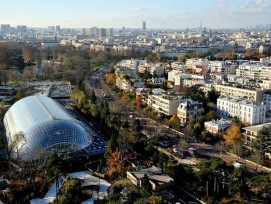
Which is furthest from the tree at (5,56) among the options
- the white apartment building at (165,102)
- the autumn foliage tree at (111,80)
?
the white apartment building at (165,102)

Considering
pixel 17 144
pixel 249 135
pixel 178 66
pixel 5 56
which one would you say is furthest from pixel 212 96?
pixel 5 56

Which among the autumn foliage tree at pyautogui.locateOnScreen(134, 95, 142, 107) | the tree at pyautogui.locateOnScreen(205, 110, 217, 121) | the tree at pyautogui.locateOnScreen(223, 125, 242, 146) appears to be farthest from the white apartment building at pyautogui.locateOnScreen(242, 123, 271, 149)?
the autumn foliage tree at pyautogui.locateOnScreen(134, 95, 142, 107)

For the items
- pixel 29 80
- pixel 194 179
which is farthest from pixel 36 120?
pixel 29 80

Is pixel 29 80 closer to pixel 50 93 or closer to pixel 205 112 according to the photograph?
pixel 50 93

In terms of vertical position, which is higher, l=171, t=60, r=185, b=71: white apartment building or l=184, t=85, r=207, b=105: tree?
l=171, t=60, r=185, b=71: white apartment building

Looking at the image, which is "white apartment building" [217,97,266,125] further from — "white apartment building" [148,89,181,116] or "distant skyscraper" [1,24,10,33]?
"distant skyscraper" [1,24,10,33]

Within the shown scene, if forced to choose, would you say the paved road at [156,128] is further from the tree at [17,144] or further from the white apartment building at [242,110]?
the tree at [17,144]

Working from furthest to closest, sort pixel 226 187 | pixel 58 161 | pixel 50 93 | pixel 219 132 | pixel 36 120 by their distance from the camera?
1. pixel 50 93
2. pixel 219 132
3. pixel 36 120
4. pixel 58 161
5. pixel 226 187
